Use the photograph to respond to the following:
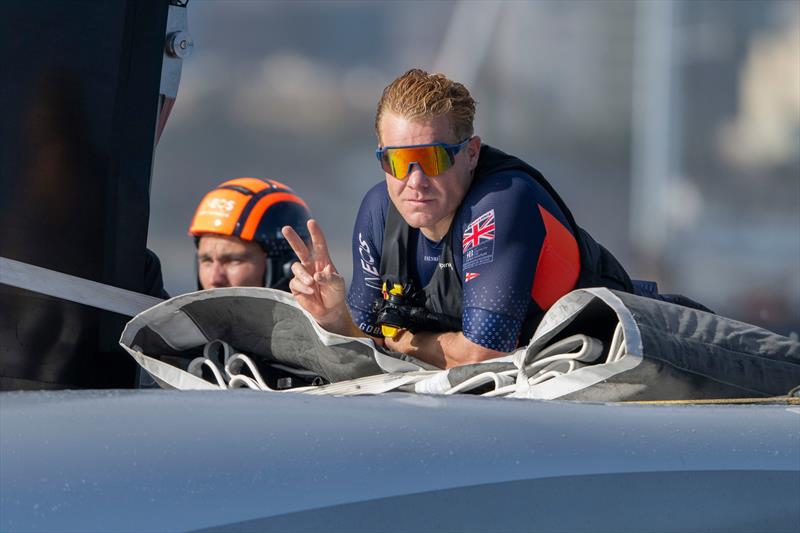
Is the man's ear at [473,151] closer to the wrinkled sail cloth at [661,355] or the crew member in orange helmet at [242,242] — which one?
the wrinkled sail cloth at [661,355]

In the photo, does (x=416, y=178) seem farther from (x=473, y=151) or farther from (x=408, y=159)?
(x=473, y=151)

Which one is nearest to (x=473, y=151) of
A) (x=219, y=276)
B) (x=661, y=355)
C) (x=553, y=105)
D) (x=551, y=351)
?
(x=551, y=351)

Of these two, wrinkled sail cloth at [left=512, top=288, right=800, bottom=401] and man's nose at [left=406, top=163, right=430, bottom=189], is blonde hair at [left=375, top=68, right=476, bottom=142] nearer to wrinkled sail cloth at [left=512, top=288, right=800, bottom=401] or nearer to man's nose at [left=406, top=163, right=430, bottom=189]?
man's nose at [left=406, top=163, right=430, bottom=189]

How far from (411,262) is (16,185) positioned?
1031mm

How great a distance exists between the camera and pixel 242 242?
4.74 meters

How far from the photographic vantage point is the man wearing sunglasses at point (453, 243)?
2.54 metres

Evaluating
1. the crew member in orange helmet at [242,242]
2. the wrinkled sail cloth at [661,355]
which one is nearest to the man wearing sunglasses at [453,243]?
the wrinkled sail cloth at [661,355]

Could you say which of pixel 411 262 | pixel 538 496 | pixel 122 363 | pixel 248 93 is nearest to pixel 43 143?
pixel 122 363

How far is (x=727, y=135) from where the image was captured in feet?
36.4

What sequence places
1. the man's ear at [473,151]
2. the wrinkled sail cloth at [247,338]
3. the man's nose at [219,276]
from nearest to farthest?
the wrinkled sail cloth at [247,338]
the man's ear at [473,151]
the man's nose at [219,276]

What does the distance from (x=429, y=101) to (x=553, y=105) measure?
9239mm

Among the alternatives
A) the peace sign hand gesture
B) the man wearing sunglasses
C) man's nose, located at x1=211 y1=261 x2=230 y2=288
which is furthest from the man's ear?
man's nose, located at x1=211 y1=261 x2=230 y2=288

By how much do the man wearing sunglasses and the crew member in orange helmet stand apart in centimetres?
174

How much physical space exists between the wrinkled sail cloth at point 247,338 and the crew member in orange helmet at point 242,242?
6.80 feet
